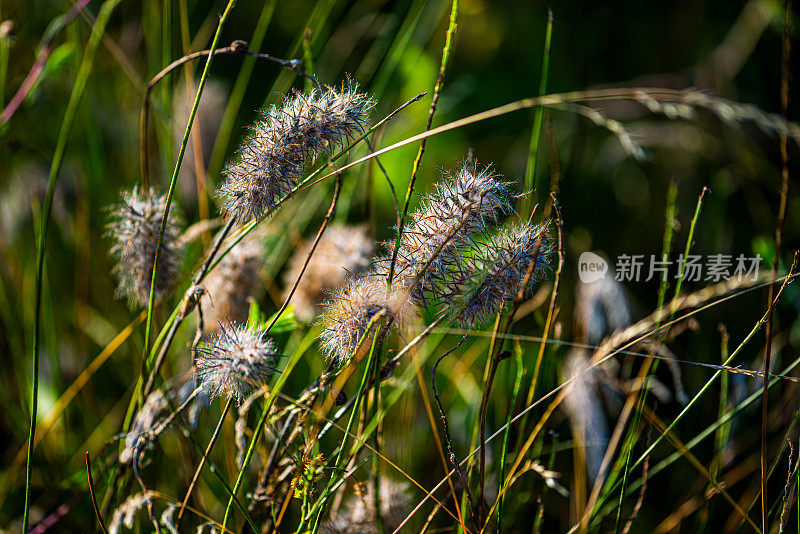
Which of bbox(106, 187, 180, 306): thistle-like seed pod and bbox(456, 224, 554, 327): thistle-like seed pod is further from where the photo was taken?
bbox(106, 187, 180, 306): thistle-like seed pod

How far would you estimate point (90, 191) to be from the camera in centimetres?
110

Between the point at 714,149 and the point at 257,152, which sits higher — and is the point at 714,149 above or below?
above

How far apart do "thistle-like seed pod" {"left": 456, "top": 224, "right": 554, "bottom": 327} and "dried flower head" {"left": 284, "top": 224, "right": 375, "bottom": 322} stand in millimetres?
261

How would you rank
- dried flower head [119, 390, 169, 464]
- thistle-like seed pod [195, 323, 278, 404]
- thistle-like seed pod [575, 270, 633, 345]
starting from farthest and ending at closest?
thistle-like seed pod [575, 270, 633, 345] → dried flower head [119, 390, 169, 464] → thistle-like seed pod [195, 323, 278, 404]

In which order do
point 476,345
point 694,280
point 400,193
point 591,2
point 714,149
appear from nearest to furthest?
point 476,345 < point 694,280 < point 400,193 < point 714,149 < point 591,2

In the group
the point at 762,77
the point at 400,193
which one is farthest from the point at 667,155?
the point at 400,193

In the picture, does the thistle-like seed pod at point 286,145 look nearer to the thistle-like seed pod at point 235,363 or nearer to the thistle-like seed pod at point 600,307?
the thistle-like seed pod at point 235,363

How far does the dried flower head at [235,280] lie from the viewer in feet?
2.31

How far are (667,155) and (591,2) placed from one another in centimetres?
44

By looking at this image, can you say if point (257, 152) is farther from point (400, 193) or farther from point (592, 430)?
point (400, 193)

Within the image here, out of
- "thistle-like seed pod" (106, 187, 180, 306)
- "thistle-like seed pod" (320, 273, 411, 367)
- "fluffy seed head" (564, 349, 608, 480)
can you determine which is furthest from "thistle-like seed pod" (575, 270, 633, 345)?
"thistle-like seed pod" (106, 187, 180, 306)

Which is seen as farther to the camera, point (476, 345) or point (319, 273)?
point (476, 345)

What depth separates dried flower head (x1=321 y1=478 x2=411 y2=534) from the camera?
622mm

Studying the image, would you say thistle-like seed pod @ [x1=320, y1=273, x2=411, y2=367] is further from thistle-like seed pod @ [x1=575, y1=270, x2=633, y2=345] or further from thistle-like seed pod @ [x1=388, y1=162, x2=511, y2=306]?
thistle-like seed pod @ [x1=575, y1=270, x2=633, y2=345]
